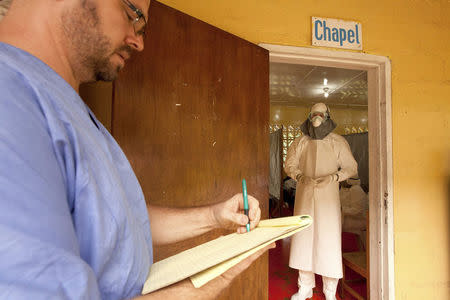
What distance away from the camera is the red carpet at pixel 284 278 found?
8.73 ft

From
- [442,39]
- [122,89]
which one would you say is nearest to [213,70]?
[122,89]

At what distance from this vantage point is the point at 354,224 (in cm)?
349

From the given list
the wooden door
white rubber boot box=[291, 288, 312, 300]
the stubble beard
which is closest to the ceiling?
the wooden door

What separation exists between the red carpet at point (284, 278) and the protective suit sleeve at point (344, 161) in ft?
4.15

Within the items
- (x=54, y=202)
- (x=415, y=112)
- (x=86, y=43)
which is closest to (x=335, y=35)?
(x=415, y=112)

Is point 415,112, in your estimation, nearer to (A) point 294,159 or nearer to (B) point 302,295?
(A) point 294,159

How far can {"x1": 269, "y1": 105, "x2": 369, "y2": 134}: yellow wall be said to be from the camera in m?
7.64

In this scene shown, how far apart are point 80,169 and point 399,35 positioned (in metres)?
2.66

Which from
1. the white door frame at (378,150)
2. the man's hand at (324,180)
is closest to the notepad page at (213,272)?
the white door frame at (378,150)

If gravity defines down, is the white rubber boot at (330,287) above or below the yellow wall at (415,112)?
below

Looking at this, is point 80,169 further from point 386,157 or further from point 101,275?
point 386,157

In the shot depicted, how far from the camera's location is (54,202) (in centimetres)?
30

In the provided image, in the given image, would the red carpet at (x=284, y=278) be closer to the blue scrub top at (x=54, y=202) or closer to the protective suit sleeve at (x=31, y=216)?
the blue scrub top at (x=54, y=202)

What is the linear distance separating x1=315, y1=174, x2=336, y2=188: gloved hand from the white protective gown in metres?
0.04
